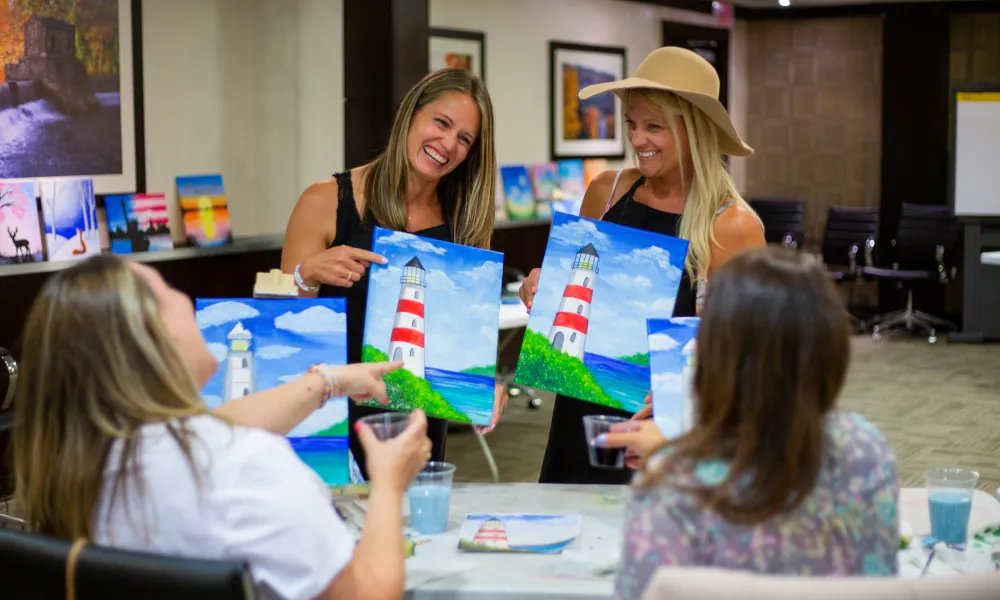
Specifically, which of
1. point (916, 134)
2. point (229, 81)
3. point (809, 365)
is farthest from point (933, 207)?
point (809, 365)

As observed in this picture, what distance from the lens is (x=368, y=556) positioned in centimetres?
167

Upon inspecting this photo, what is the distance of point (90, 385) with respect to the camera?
5.05ft

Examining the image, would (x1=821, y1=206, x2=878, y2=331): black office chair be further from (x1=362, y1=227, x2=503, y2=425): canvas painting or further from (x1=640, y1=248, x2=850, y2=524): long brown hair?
(x1=640, y1=248, x2=850, y2=524): long brown hair

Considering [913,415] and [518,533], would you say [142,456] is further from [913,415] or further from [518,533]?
[913,415]

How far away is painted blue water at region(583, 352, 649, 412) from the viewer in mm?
2607

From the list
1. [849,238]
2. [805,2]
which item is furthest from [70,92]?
[805,2]

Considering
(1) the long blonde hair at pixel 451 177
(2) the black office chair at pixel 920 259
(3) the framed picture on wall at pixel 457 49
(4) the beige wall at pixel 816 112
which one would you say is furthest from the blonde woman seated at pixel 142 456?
(4) the beige wall at pixel 816 112

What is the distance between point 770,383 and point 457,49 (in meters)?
Answer: 6.90

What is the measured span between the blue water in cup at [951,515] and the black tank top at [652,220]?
2.35ft

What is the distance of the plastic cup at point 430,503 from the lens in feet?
7.25

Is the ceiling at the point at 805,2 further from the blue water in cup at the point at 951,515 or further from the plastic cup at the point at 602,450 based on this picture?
the plastic cup at the point at 602,450

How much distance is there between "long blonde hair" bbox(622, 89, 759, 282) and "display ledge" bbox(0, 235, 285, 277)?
333 centimetres

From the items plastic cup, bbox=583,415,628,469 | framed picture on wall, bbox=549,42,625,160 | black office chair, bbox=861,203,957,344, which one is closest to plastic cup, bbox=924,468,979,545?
plastic cup, bbox=583,415,628,469

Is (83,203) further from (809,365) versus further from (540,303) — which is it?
(809,365)
